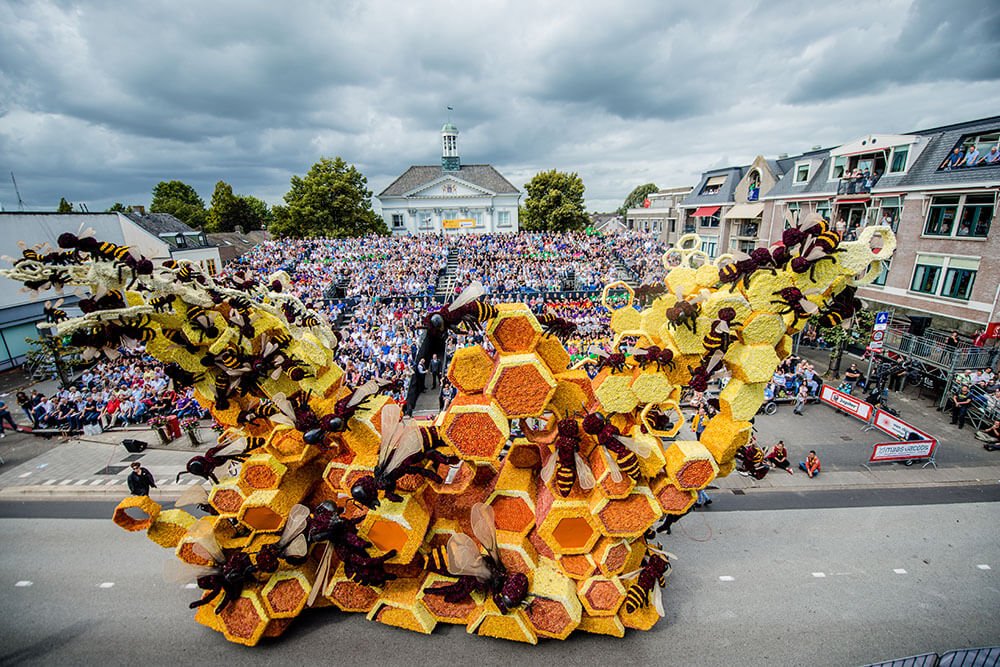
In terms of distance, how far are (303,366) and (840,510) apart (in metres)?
11.2

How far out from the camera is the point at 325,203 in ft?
123

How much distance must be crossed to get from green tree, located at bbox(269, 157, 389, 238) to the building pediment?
5.16 metres

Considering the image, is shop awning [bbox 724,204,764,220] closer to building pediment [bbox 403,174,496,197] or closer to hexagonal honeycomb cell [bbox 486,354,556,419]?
building pediment [bbox 403,174,496,197]

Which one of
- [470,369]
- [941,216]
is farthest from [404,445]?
[941,216]

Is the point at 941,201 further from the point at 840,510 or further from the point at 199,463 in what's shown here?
the point at 199,463

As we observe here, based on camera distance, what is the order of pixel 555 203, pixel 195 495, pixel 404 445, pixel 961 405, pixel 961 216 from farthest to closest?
pixel 555 203 < pixel 961 216 < pixel 961 405 < pixel 195 495 < pixel 404 445

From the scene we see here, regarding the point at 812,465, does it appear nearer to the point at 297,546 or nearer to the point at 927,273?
the point at 297,546

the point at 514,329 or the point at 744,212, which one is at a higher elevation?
the point at 744,212

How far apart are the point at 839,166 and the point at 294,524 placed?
2705cm

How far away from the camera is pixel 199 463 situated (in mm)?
5520

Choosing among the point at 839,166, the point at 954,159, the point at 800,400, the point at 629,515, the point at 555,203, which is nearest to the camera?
the point at 629,515

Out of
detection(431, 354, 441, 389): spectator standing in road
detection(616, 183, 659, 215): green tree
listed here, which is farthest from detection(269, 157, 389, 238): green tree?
detection(616, 183, 659, 215): green tree

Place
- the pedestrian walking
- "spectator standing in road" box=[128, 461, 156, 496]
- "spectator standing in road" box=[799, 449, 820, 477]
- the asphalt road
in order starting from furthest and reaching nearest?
the pedestrian walking, "spectator standing in road" box=[799, 449, 820, 477], the asphalt road, "spectator standing in road" box=[128, 461, 156, 496]

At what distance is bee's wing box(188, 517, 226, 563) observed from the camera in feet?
17.7
